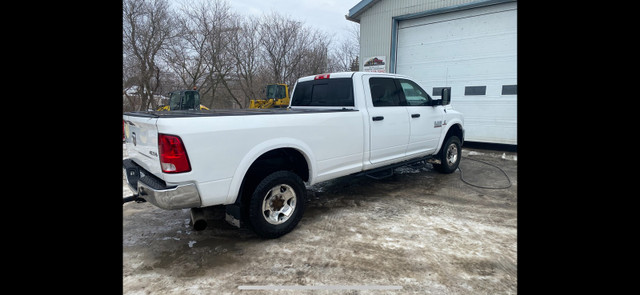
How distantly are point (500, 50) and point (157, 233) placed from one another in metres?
9.45

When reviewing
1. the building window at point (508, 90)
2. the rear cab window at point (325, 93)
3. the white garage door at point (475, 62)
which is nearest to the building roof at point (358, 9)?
the white garage door at point (475, 62)

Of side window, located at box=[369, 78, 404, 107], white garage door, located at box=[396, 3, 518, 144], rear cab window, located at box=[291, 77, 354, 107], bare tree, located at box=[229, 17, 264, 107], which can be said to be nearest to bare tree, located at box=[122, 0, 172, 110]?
bare tree, located at box=[229, 17, 264, 107]

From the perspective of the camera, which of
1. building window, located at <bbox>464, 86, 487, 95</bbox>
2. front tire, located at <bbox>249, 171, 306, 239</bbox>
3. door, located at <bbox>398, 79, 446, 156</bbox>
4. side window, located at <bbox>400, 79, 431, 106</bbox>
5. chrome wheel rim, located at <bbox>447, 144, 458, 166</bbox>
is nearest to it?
front tire, located at <bbox>249, 171, 306, 239</bbox>

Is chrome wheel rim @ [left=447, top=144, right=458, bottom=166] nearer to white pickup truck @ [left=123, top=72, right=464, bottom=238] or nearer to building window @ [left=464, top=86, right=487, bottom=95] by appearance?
white pickup truck @ [left=123, top=72, right=464, bottom=238]

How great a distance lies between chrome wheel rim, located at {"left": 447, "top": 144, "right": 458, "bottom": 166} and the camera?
20.7 ft

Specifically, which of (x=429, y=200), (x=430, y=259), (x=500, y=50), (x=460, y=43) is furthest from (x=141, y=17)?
(x=430, y=259)

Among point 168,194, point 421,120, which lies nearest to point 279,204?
point 168,194

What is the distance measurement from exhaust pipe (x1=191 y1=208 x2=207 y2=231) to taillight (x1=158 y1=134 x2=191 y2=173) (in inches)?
21.3

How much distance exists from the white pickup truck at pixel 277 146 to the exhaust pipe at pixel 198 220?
0.05ft

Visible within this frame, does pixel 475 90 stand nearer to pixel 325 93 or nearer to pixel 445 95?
pixel 445 95

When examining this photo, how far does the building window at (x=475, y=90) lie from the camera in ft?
30.6

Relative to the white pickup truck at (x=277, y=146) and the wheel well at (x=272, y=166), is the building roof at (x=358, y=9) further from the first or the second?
the wheel well at (x=272, y=166)

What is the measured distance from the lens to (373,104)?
440cm
